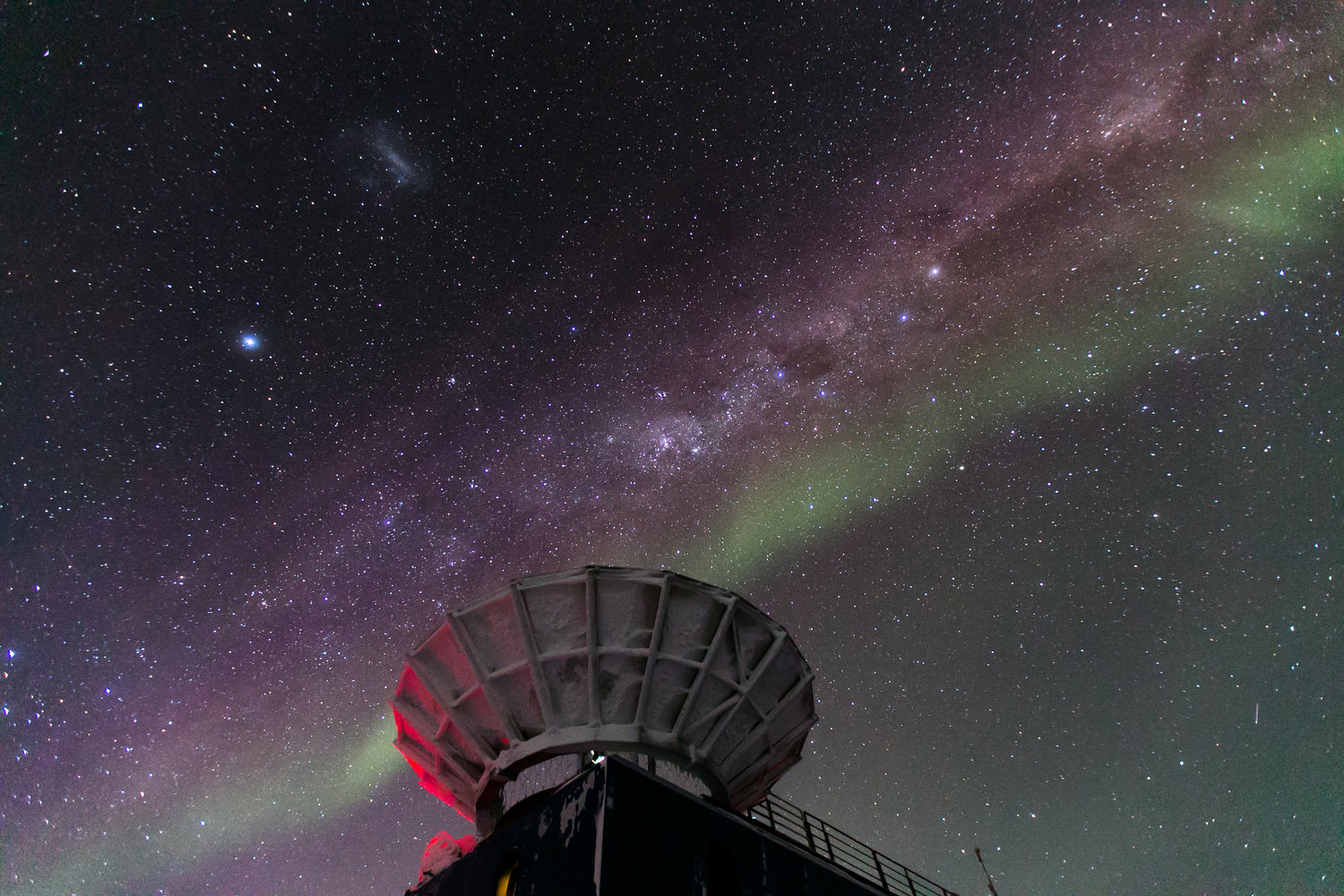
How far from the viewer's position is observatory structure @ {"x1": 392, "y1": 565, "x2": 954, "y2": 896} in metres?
13.3

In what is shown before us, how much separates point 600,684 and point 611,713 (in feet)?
1.82

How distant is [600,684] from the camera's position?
560 inches

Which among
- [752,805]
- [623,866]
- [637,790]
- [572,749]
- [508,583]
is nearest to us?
[623,866]

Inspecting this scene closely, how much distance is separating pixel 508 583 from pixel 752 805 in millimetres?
6961

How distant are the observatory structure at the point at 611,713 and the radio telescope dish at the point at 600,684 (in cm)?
3

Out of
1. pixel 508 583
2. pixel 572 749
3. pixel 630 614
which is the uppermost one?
pixel 508 583

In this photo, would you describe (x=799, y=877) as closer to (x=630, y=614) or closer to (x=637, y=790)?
(x=637, y=790)

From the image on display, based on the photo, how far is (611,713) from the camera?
14.0m

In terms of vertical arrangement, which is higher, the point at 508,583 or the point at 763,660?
the point at 508,583

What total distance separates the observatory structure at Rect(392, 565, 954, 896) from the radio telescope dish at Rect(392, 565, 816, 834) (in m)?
0.03

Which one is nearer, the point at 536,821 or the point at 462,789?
the point at 536,821

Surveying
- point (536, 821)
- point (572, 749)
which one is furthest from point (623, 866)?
point (572, 749)

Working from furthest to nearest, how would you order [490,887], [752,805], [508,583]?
[752,805] → [508,583] → [490,887]

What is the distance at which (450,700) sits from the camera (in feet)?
49.3
